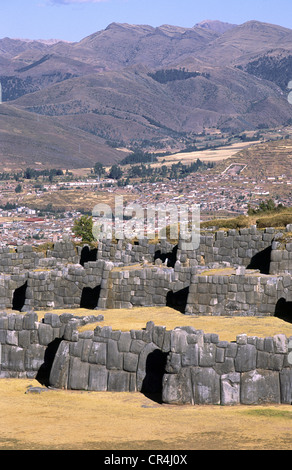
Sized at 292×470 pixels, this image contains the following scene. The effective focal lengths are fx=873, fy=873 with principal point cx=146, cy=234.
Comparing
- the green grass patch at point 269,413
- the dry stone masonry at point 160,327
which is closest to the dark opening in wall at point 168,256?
the dry stone masonry at point 160,327

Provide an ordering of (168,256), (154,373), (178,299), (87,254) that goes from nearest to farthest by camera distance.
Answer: (154,373) → (178,299) → (168,256) → (87,254)

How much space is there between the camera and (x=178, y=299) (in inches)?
1094

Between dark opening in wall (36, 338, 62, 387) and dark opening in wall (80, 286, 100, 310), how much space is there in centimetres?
749

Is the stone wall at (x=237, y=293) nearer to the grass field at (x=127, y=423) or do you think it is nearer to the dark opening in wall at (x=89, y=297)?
the grass field at (x=127, y=423)

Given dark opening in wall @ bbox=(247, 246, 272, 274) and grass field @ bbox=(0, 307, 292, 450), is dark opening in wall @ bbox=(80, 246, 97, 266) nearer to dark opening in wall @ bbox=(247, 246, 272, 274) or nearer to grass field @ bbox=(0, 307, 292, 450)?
dark opening in wall @ bbox=(247, 246, 272, 274)

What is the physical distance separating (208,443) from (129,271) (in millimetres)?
13762

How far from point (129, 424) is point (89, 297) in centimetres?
1349

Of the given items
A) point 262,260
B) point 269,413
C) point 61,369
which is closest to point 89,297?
point 262,260

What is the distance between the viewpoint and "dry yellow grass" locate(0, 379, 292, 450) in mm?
15164

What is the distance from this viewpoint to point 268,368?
18125 millimetres

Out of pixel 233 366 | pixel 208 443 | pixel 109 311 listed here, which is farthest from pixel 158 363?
pixel 109 311

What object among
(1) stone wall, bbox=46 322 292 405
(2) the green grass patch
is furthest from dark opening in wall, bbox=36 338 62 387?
(2) the green grass patch

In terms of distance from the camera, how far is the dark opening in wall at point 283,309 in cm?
2450

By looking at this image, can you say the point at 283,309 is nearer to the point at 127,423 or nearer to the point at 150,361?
the point at 150,361
